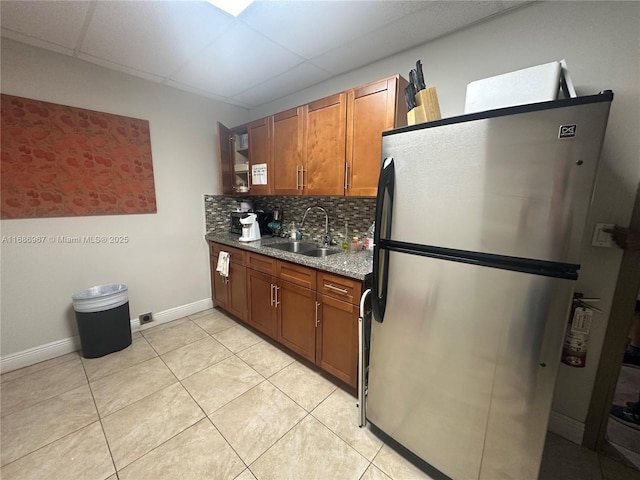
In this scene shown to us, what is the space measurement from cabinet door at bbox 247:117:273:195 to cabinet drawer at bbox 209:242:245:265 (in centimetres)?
67

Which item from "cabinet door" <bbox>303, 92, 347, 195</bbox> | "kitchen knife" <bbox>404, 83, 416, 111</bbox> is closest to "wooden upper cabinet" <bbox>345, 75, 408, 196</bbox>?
"cabinet door" <bbox>303, 92, 347, 195</bbox>

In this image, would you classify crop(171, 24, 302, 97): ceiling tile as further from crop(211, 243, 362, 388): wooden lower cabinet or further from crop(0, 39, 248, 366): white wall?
crop(211, 243, 362, 388): wooden lower cabinet

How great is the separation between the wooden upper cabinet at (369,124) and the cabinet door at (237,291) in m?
1.42

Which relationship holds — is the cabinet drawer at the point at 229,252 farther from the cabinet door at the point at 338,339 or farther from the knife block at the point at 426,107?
the knife block at the point at 426,107

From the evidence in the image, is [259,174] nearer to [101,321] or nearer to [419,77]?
[419,77]

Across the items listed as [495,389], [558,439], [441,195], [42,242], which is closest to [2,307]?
[42,242]

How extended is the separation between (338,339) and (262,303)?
905mm

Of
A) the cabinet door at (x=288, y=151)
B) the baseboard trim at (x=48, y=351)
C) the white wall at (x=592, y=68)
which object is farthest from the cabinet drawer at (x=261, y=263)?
the white wall at (x=592, y=68)

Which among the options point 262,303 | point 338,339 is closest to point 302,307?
point 338,339

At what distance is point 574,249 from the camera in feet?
2.74

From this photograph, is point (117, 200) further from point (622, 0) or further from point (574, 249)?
point (622, 0)

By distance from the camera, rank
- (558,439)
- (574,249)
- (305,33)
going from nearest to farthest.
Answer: (574,249), (558,439), (305,33)

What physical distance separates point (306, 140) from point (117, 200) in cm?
190

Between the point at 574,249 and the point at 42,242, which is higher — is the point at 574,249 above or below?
above
